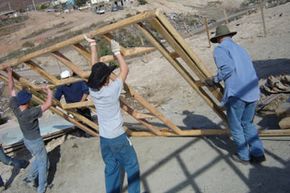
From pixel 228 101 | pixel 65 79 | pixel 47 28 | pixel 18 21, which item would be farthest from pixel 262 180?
pixel 18 21

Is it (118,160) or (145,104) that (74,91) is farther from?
(118,160)

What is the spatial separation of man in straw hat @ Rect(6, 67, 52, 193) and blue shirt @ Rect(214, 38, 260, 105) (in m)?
2.54

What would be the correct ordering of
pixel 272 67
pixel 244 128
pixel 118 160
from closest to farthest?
pixel 118 160 < pixel 244 128 < pixel 272 67

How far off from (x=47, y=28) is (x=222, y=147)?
56692mm

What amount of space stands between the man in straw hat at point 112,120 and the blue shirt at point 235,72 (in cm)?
123

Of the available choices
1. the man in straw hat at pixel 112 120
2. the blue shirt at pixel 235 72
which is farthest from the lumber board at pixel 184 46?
the man in straw hat at pixel 112 120

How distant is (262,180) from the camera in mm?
5223

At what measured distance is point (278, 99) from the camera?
739 centimetres

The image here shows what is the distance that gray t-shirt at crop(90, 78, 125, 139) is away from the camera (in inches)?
194

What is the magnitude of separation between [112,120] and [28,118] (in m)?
1.75

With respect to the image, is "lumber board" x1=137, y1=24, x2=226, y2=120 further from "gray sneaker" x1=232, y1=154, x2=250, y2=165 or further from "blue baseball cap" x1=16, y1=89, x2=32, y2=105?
"blue baseball cap" x1=16, y1=89, x2=32, y2=105

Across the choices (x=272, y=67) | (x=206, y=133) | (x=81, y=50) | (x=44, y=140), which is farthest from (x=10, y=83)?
(x=272, y=67)

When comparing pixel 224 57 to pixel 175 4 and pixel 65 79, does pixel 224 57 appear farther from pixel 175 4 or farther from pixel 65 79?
pixel 175 4

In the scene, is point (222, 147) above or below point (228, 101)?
below
